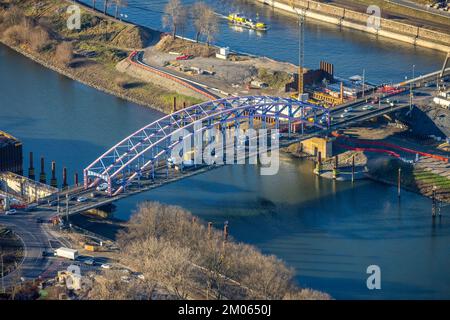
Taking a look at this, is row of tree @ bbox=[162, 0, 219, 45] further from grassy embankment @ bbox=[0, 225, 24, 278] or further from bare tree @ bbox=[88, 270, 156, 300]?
bare tree @ bbox=[88, 270, 156, 300]

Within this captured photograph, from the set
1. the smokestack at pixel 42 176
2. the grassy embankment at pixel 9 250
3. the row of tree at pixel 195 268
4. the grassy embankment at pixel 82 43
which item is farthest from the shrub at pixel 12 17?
the row of tree at pixel 195 268

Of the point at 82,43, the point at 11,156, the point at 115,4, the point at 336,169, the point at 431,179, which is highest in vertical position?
the point at 115,4

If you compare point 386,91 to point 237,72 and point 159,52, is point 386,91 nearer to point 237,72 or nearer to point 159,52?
point 237,72

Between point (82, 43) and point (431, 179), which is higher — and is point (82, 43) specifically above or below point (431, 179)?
above

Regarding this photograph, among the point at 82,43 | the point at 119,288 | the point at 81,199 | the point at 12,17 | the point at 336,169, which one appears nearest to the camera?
the point at 119,288

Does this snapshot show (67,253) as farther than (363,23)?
No

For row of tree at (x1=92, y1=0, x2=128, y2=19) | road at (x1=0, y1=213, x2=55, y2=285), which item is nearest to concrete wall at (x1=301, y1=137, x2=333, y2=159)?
road at (x1=0, y1=213, x2=55, y2=285)

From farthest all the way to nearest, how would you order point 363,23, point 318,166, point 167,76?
point 363,23 → point 167,76 → point 318,166

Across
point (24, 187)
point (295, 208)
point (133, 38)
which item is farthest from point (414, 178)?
point (133, 38)

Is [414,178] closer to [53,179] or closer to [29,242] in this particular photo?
[53,179]
